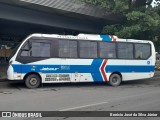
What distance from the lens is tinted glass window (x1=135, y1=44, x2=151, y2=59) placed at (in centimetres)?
2017

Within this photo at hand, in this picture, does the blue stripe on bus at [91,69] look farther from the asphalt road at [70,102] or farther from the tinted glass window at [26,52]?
the asphalt road at [70,102]

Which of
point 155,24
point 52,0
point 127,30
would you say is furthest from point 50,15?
point 155,24

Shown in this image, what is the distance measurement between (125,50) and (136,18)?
4.08 meters

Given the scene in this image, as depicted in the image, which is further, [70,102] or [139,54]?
[139,54]

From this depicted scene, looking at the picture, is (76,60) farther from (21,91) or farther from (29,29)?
(29,29)

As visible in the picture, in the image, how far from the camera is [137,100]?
13219mm

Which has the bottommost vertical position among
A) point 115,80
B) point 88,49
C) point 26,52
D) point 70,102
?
point 70,102

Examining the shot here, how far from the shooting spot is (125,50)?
65.0 ft

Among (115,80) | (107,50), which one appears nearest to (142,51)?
(107,50)

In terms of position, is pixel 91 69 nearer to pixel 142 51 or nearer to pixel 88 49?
pixel 88 49

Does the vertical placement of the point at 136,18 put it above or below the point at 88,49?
above

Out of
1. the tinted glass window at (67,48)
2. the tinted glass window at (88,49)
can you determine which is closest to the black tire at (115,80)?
the tinted glass window at (88,49)

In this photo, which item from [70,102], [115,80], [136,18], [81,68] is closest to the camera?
[70,102]

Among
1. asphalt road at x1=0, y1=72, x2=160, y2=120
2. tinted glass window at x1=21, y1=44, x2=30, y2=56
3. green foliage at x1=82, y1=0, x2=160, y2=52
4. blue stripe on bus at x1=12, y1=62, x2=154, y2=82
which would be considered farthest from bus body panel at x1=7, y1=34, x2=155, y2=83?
green foliage at x1=82, y1=0, x2=160, y2=52
